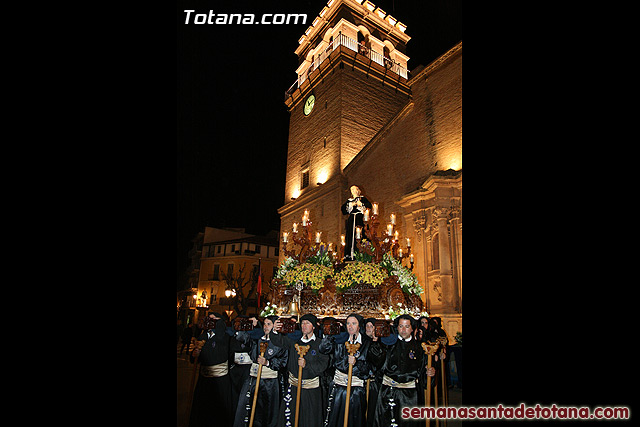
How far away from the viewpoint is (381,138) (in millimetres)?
19859

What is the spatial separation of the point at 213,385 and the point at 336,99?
18008 millimetres

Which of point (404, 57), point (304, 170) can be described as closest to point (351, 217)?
point (304, 170)

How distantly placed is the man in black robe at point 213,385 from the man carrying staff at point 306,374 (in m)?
1.21

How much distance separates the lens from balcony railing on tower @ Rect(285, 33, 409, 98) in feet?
76.3

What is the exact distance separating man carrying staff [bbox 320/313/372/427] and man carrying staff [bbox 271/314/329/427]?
179mm

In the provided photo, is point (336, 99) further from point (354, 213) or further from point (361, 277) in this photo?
point (361, 277)

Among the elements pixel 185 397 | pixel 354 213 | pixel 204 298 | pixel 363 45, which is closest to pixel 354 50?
pixel 363 45

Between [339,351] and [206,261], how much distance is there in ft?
131

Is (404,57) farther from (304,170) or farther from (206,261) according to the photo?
(206,261)

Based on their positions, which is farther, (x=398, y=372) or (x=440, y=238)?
(x=440, y=238)

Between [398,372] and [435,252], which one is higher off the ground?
[435,252]

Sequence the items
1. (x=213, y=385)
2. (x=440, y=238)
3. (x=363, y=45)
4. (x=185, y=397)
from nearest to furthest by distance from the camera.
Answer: (x=213, y=385), (x=185, y=397), (x=440, y=238), (x=363, y=45)

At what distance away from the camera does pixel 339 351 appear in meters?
6.34

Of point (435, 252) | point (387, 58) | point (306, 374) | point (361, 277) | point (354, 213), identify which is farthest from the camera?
point (387, 58)
